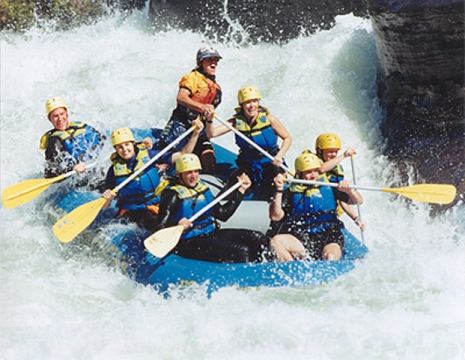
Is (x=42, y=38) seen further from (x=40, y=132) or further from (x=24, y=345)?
(x=24, y=345)

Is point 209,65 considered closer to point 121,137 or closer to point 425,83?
point 121,137

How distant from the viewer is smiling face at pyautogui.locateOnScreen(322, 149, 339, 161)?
6.29 m

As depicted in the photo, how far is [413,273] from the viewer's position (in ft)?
19.2

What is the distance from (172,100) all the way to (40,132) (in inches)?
61.0

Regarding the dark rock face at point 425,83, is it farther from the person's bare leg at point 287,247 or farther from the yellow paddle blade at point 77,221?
the yellow paddle blade at point 77,221

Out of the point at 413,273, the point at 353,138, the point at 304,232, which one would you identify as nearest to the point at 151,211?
the point at 304,232

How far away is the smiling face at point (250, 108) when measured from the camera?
653 cm

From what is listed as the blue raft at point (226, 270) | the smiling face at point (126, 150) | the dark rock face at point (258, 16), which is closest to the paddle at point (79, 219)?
the smiling face at point (126, 150)

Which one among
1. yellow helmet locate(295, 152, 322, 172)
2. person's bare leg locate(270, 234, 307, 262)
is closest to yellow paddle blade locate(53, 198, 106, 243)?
person's bare leg locate(270, 234, 307, 262)

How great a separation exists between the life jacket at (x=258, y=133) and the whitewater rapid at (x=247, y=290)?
1.03 metres

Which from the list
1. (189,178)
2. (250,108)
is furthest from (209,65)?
(189,178)

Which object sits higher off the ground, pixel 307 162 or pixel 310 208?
pixel 307 162

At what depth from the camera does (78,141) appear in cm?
713

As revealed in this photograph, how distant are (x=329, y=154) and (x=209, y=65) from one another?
137 cm
